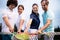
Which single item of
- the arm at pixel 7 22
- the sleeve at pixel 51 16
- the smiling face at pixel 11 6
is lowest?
the arm at pixel 7 22

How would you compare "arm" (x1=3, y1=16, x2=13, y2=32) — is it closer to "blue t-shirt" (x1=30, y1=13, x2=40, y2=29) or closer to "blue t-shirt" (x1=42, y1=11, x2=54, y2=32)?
"blue t-shirt" (x1=30, y1=13, x2=40, y2=29)

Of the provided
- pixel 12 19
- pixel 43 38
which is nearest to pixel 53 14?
pixel 43 38

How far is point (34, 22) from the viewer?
14.0 ft

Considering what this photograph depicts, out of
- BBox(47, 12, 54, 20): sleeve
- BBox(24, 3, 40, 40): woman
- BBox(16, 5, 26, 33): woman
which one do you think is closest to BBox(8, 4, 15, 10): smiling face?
BBox(16, 5, 26, 33): woman

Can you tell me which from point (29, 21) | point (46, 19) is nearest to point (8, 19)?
point (29, 21)

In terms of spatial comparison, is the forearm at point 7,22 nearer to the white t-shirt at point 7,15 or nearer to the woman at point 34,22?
Result: the white t-shirt at point 7,15

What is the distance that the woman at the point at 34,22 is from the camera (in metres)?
4.24

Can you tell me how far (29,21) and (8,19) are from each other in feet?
1.18

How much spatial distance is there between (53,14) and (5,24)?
33.2 inches

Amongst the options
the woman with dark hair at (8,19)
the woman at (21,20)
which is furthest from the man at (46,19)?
the woman with dark hair at (8,19)

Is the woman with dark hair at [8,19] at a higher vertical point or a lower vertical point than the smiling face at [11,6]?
lower

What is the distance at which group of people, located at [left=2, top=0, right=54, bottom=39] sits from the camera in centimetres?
420

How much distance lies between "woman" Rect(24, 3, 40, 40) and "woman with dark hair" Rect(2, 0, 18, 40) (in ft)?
0.90

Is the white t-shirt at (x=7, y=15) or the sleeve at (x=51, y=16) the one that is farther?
the sleeve at (x=51, y=16)
